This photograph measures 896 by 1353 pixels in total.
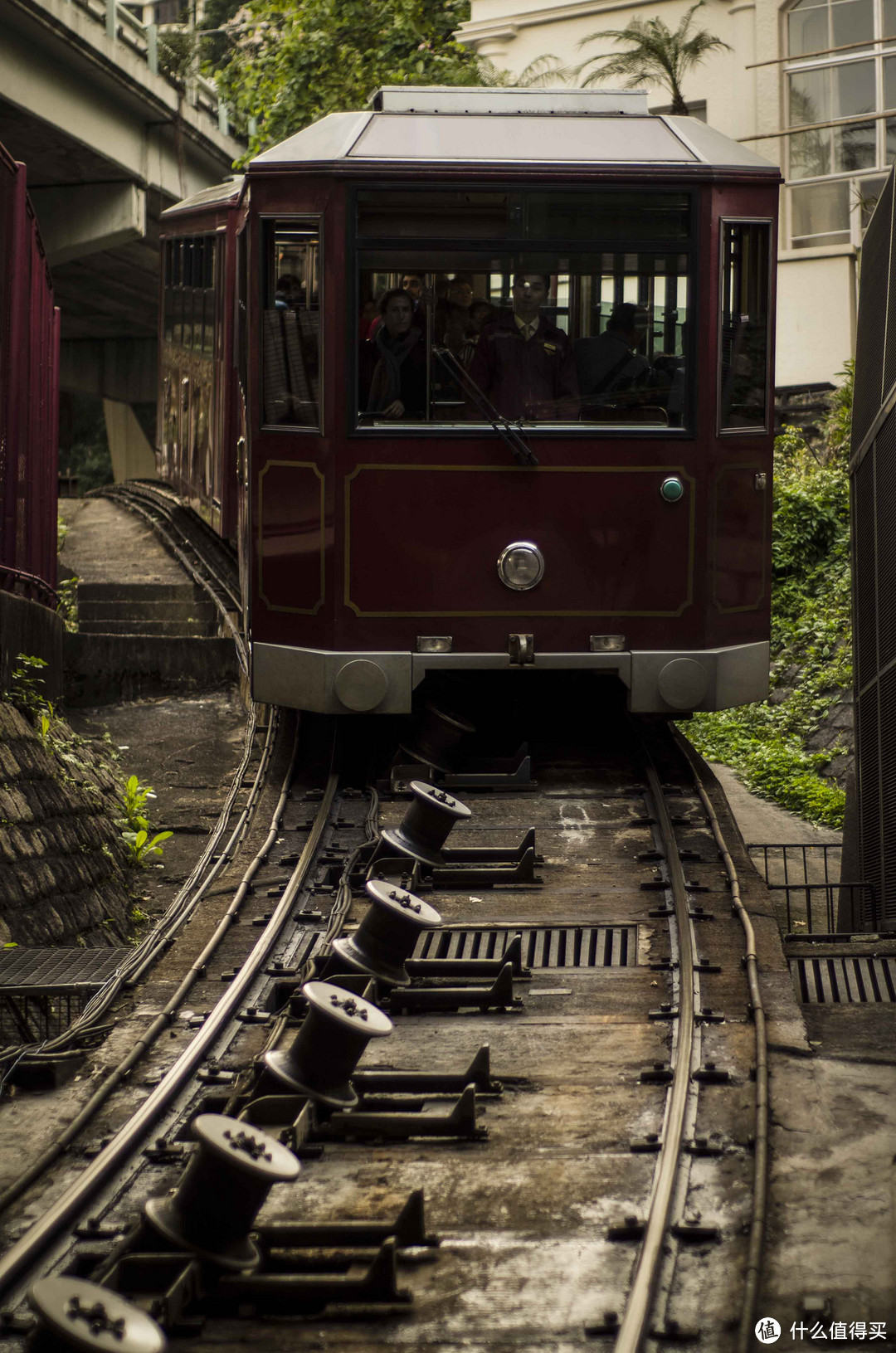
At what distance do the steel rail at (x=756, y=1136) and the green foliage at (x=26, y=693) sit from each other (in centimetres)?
420

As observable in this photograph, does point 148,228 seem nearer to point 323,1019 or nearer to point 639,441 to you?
point 639,441

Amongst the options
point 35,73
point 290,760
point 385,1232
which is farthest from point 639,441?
point 35,73

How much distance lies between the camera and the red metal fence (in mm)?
10531

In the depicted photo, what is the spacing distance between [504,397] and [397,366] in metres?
0.61

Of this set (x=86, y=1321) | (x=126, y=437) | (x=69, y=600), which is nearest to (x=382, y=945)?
(x=86, y=1321)

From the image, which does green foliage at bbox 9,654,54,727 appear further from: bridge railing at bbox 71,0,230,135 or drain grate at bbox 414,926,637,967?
bridge railing at bbox 71,0,230,135

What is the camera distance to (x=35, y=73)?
73.3 feet

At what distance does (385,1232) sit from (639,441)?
601 cm

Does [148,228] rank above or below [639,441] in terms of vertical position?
above

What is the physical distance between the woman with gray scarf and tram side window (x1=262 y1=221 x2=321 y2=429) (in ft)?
1.09

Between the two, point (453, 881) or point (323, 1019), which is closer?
point (323, 1019)

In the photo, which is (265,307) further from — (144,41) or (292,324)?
(144,41)

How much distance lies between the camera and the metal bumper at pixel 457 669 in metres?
9.19

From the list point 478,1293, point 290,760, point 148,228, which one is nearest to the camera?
point 478,1293
